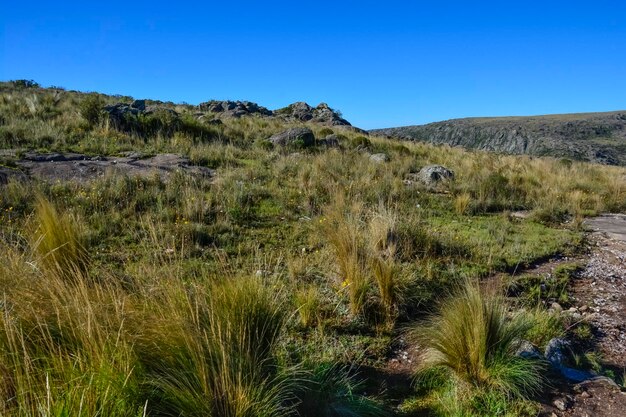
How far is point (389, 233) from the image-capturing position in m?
5.20

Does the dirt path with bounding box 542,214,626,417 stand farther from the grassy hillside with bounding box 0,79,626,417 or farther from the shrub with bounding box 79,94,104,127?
the shrub with bounding box 79,94,104,127

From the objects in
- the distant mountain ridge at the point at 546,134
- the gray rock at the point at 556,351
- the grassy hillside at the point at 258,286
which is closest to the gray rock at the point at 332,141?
the grassy hillside at the point at 258,286

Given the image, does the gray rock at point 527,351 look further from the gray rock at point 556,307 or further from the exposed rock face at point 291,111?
the exposed rock face at point 291,111

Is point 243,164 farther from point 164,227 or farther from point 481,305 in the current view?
point 481,305

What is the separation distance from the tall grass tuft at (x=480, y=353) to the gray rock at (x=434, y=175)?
23.8 ft

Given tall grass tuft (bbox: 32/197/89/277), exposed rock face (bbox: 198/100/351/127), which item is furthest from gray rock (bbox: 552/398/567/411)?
exposed rock face (bbox: 198/100/351/127)

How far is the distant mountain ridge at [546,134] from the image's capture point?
84.8m

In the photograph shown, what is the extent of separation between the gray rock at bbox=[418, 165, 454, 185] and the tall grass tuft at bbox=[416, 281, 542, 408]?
7.27m

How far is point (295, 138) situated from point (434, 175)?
497 cm

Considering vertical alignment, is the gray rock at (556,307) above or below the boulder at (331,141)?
below

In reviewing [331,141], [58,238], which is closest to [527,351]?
[58,238]

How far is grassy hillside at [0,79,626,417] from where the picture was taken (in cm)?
196

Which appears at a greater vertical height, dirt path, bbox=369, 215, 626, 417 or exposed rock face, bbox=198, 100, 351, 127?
exposed rock face, bbox=198, 100, 351, 127

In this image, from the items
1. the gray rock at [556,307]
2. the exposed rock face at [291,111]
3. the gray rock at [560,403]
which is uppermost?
the exposed rock face at [291,111]
